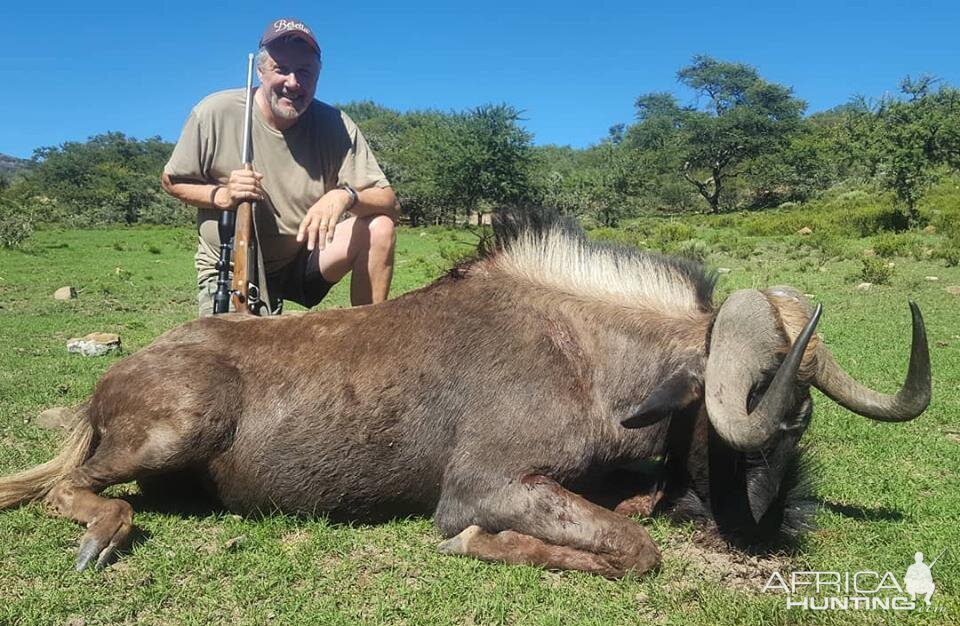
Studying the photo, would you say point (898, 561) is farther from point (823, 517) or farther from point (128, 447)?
point (128, 447)

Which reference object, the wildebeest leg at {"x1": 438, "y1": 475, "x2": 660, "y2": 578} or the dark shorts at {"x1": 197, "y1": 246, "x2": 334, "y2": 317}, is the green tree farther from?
the wildebeest leg at {"x1": 438, "y1": 475, "x2": 660, "y2": 578}

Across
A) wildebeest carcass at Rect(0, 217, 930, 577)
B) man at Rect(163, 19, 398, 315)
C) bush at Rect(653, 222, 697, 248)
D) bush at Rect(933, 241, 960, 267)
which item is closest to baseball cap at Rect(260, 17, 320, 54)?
man at Rect(163, 19, 398, 315)

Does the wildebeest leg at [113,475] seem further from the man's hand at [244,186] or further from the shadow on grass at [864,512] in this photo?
the shadow on grass at [864,512]

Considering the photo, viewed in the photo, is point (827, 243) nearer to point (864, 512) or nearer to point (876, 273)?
point (876, 273)

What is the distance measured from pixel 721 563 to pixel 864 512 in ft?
3.90

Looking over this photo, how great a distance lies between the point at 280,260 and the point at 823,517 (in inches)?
176

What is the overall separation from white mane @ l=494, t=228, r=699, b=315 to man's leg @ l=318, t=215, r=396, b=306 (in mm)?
1540

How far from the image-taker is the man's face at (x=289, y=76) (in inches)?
222

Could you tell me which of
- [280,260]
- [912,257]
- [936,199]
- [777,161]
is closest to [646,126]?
[777,161]

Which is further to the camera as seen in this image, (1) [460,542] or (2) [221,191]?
(2) [221,191]

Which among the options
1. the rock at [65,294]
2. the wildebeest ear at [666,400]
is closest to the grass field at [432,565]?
the wildebeest ear at [666,400]

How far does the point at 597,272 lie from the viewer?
454 centimetres

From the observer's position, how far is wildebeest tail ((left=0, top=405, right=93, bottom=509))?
14.1ft

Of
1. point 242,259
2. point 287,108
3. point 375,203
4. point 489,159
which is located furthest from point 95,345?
point 489,159
